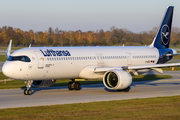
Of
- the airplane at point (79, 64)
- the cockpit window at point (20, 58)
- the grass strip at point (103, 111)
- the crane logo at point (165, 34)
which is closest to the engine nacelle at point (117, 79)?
the airplane at point (79, 64)

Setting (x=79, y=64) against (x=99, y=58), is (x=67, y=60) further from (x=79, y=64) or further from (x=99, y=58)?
(x=99, y=58)

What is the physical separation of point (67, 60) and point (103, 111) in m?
9.61

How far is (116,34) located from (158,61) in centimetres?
11213

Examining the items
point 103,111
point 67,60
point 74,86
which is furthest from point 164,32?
point 103,111

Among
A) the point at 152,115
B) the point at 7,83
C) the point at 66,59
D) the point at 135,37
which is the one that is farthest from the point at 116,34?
the point at 152,115

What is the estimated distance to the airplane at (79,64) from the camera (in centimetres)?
2480

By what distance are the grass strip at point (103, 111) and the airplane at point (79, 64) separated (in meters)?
5.44

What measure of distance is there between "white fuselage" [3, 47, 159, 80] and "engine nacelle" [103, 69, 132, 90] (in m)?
1.94

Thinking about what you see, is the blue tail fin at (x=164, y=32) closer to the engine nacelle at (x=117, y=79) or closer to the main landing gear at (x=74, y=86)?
the engine nacelle at (x=117, y=79)

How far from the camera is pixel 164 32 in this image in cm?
3662

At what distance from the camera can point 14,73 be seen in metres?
24.0

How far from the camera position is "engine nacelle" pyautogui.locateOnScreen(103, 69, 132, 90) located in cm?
2667

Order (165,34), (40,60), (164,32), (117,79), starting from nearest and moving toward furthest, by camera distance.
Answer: (40,60) < (117,79) < (164,32) < (165,34)

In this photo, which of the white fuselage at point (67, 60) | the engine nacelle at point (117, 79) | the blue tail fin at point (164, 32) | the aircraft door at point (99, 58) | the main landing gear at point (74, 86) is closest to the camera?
the white fuselage at point (67, 60)
